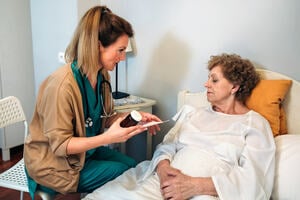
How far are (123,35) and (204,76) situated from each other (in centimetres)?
75

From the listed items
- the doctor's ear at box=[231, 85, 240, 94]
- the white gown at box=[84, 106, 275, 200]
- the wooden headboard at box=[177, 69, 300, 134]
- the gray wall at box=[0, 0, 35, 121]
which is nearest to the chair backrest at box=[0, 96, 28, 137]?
the white gown at box=[84, 106, 275, 200]

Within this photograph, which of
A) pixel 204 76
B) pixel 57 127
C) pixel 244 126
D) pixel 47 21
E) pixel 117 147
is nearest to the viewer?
pixel 57 127

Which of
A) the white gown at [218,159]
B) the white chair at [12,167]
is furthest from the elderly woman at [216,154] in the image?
the white chair at [12,167]

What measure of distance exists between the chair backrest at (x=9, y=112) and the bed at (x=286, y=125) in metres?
0.98

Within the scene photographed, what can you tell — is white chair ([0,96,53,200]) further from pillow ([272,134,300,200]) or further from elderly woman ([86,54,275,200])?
pillow ([272,134,300,200])

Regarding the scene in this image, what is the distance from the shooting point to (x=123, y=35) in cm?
154

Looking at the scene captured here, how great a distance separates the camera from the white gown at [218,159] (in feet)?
4.62

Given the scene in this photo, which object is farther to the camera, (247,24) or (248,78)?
(247,24)

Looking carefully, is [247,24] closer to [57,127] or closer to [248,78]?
[248,78]

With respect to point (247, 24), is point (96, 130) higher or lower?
lower

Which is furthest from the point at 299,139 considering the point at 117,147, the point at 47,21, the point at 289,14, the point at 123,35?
the point at 47,21

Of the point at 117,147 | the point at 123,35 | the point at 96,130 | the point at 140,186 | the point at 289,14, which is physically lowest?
the point at 117,147

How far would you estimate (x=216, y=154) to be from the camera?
155 cm

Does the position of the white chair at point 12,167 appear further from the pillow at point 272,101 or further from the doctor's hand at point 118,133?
the pillow at point 272,101
